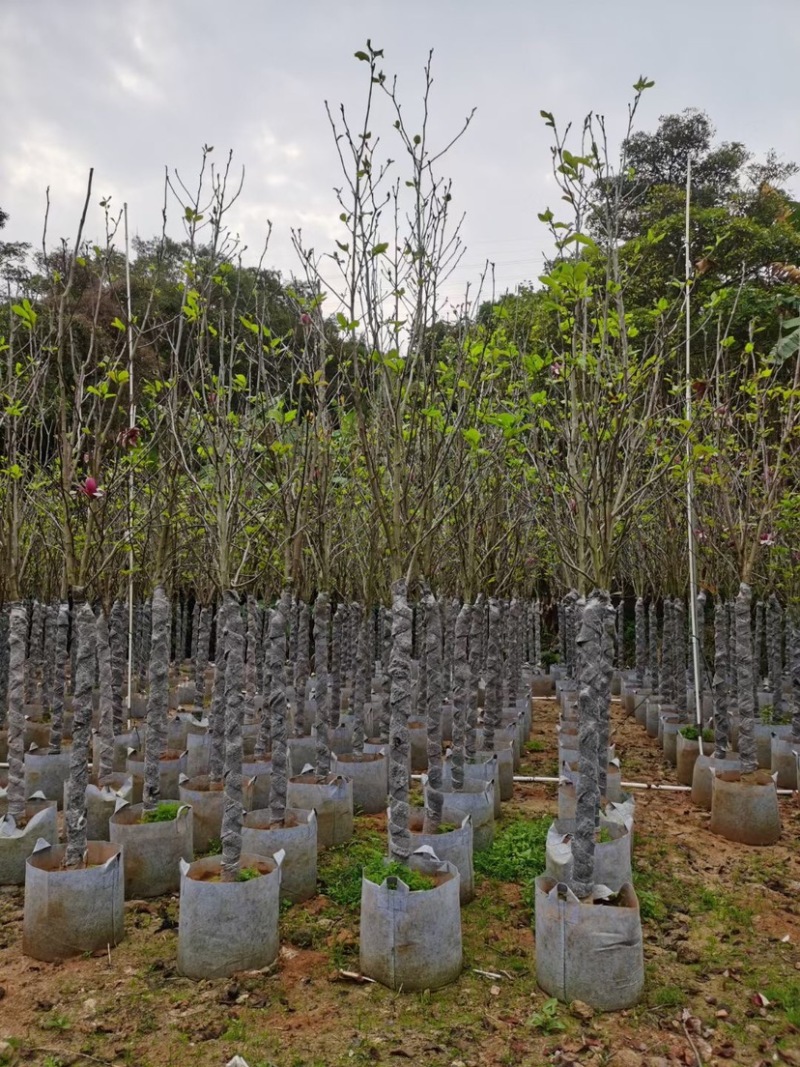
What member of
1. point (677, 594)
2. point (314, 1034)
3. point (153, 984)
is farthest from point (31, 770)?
point (677, 594)

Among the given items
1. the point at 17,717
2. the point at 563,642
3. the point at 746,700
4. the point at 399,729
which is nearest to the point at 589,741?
the point at 399,729

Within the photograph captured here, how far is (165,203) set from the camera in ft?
19.6

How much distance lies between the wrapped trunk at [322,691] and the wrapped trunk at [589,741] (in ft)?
11.1

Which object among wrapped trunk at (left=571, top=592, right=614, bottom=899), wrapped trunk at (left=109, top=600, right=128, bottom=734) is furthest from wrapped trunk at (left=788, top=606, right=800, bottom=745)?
wrapped trunk at (left=109, top=600, right=128, bottom=734)

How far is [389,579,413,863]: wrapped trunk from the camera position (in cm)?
516

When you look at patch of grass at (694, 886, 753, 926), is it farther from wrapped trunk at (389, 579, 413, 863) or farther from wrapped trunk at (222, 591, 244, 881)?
wrapped trunk at (222, 591, 244, 881)

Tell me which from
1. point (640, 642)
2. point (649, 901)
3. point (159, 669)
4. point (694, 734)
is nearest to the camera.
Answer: point (649, 901)

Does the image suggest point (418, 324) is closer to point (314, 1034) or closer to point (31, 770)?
point (314, 1034)

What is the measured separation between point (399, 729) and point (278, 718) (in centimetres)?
154

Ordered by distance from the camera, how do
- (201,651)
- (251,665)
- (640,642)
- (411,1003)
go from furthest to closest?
(640,642), (201,651), (251,665), (411,1003)

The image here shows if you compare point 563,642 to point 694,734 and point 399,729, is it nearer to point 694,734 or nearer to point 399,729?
point 694,734

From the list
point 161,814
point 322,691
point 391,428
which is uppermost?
point 391,428

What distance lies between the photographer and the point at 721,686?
958 cm

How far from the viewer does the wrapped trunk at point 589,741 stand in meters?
4.88
